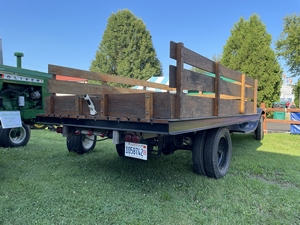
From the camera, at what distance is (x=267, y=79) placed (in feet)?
51.2

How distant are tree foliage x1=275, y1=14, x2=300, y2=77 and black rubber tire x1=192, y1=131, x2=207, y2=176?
14486 mm

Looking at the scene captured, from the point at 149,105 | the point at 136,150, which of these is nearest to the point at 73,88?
the point at 136,150

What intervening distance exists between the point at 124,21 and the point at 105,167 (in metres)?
26.6

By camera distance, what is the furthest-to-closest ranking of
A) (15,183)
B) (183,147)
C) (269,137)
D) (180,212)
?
1. (269,137)
2. (183,147)
3. (15,183)
4. (180,212)

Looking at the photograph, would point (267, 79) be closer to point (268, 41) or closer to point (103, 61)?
point (268, 41)

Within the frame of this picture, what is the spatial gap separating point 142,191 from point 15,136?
427 centimetres

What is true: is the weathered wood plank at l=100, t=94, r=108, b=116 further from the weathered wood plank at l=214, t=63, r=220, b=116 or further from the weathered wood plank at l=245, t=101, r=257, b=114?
the weathered wood plank at l=245, t=101, r=257, b=114

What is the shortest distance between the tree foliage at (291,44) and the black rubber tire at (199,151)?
47.5ft

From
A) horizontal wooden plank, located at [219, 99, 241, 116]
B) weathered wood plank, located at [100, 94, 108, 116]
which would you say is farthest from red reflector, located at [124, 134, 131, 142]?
horizontal wooden plank, located at [219, 99, 241, 116]

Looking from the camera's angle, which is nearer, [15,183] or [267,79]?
[15,183]

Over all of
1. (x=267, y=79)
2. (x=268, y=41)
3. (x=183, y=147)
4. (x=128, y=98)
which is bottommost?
(x=183, y=147)

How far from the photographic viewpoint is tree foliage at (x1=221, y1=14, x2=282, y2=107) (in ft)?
51.2

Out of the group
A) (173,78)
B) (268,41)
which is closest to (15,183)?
(173,78)

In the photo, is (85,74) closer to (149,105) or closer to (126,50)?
(149,105)
